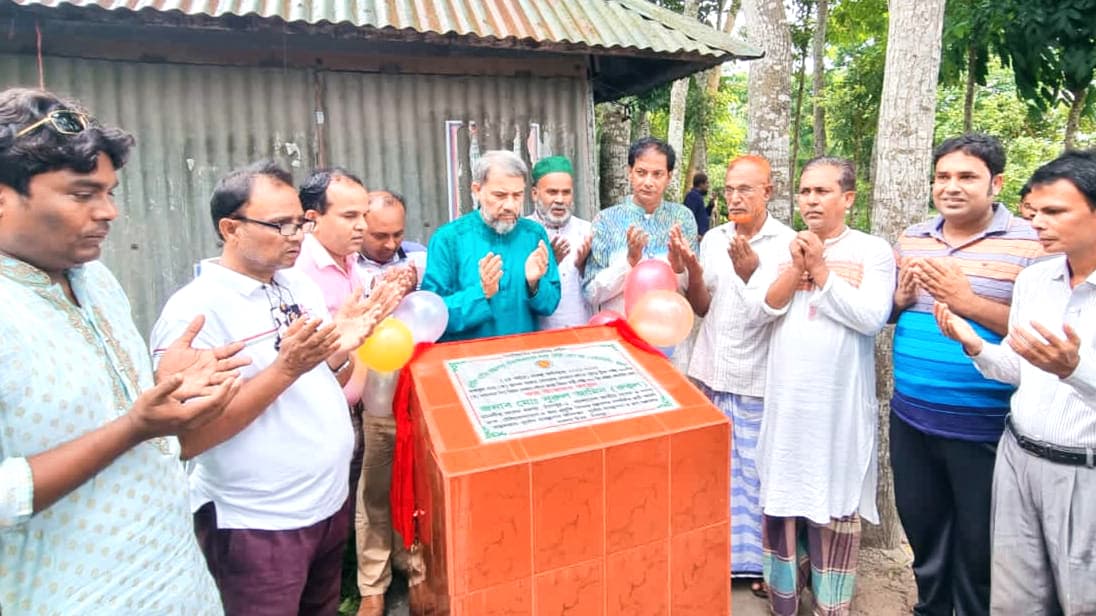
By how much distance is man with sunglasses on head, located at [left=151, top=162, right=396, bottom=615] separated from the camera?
6.21 ft

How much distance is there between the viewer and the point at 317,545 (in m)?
2.08

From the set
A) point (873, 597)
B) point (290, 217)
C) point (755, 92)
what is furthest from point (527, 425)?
point (755, 92)

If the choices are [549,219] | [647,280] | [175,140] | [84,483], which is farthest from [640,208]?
[175,140]

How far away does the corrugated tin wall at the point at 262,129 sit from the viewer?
4.09 m

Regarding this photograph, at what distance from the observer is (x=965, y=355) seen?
100 inches

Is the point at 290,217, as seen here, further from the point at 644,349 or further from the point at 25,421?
the point at 644,349

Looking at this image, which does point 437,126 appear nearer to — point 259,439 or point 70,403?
point 259,439

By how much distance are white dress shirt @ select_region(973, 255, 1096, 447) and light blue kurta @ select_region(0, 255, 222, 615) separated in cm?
250

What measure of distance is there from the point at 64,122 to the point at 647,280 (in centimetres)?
209

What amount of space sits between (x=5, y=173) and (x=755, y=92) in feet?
14.7

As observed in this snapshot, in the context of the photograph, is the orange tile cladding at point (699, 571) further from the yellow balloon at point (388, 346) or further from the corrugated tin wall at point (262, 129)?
the corrugated tin wall at point (262, 129)

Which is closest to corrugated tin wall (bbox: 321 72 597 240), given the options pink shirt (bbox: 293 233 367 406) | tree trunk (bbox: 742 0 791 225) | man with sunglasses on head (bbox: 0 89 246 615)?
tree trunk (bbox: 742 0 791 225)

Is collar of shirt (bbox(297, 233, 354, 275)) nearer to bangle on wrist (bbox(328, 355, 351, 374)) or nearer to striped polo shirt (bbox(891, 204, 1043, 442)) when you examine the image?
bangle on wrist (bbox(328, 355, 351, 374))

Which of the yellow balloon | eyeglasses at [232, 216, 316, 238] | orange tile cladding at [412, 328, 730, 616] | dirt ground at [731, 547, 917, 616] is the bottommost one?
dirt ground at [731, 547, 917, 616]
